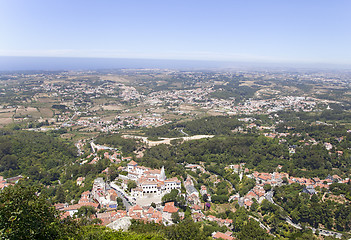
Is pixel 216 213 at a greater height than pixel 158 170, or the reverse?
pixel 158 170

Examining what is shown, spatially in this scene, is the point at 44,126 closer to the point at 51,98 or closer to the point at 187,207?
the point at 51,98

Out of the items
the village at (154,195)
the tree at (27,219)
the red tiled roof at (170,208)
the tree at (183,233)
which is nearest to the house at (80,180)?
the village at (154,195)

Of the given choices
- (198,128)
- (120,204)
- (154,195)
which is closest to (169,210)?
(154,195)

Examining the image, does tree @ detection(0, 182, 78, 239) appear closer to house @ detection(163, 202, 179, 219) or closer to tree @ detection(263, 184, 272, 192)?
house @ detection(163, 202, 179, 219)

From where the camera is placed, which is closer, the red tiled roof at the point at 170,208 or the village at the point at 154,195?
the village at the point at 154,195

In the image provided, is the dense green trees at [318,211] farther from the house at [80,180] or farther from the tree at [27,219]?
the house at [80,180]

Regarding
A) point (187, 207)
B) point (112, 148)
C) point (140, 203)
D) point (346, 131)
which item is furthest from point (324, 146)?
point (112, 148)

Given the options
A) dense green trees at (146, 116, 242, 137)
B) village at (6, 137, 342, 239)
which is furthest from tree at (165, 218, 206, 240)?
dense green trees at (146, 116, 242, 137)

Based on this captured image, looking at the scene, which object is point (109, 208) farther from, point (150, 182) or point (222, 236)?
point (222, 236)
